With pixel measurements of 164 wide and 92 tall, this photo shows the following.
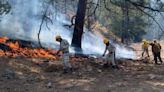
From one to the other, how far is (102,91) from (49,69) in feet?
16.6

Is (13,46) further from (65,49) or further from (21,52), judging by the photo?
(65,49)

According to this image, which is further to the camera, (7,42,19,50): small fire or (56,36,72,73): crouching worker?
(7,42,19,50): small fire

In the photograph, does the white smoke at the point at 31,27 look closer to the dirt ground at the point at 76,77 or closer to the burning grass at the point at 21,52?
the burning grass at the point at 21,52

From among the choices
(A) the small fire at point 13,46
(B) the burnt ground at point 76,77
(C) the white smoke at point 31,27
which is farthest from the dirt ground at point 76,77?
(C) the white smoke at point 31,27

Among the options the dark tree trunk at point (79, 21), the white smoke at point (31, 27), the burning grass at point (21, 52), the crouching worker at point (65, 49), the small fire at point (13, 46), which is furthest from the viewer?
the white smoke at point (31, 27)

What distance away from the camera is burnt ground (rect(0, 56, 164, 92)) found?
14867 mm

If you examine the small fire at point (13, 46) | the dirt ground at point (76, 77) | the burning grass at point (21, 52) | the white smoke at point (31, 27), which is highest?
the white smoke at point (31, 27)

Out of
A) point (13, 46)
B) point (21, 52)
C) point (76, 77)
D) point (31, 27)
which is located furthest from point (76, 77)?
point (31, 27)

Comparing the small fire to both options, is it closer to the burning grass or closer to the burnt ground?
the burning grass

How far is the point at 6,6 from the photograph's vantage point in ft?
70.5

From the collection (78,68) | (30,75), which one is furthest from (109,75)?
(30,75)

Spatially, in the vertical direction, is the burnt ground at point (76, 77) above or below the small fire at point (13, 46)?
below

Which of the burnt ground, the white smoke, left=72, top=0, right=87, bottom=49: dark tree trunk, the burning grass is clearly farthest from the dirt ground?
the white smoke

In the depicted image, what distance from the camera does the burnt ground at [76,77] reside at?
14867 mm
